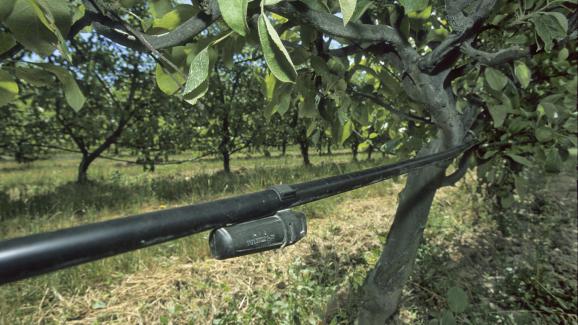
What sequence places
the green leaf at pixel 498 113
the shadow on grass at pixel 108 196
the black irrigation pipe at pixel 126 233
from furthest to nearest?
the shadow on grass at pixel 108 196, the green leaf at pixel 498 113, the black irrigation pipe at pixel 126 233

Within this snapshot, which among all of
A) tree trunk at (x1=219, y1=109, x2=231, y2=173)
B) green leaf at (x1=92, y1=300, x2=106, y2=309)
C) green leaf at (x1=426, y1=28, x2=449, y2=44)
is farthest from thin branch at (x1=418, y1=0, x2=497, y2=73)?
tree trunk at (x1=219, y1=109, x2=231, y2=173)

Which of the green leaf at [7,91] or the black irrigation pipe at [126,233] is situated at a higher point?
the green leaf at [7,91]

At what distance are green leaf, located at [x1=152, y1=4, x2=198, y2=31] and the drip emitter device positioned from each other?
0.48 meters

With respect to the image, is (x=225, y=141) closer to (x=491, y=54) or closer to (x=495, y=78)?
(x=495, y=78)

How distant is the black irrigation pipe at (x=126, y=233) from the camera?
1.01 ft

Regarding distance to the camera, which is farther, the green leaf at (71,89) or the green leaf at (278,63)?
the green leaf at (71,89)

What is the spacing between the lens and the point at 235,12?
432 mm

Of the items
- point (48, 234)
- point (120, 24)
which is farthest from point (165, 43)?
point (48, 234)

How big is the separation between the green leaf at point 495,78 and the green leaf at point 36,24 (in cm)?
131

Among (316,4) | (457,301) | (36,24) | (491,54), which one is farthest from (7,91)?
(457,301)

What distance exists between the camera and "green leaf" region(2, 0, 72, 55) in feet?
1.50

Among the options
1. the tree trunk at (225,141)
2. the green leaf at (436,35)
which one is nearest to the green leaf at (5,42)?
the green leaf at (436,35)

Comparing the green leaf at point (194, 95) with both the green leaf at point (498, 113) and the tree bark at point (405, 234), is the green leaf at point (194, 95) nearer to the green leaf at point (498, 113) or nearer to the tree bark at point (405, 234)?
the tree bark at point (405, 234)

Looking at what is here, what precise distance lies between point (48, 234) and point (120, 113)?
7.22 meters
